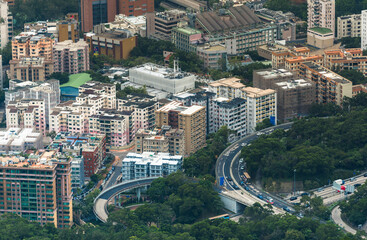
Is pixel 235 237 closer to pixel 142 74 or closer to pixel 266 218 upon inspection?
pixel 266 218

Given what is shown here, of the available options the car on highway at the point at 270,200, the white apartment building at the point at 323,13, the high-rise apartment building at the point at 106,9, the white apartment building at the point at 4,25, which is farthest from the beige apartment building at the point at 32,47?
the car on highway at the point at 270,200

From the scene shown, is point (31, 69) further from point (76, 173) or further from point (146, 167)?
point (146, 167)

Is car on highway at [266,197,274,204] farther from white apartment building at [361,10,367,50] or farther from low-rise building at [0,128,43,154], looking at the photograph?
white apartment building at [361,10,367,50]

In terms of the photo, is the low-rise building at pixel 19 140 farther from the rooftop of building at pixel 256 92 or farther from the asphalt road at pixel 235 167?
the rooftop of building at pixel 256 92

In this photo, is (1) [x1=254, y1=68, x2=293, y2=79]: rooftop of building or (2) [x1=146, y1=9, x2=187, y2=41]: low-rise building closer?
(1) [x1=254, y1=68, x2=293, y2=79]: rooftop of building

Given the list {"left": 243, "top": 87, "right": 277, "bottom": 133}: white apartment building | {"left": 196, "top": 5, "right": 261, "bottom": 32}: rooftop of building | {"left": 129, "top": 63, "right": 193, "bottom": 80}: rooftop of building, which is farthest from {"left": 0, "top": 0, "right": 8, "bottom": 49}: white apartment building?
{"left": 243, "top": 87, "right": 277, "bottom": 133}: white apartment building

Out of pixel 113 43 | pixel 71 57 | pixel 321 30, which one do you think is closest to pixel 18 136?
pixel 71 57

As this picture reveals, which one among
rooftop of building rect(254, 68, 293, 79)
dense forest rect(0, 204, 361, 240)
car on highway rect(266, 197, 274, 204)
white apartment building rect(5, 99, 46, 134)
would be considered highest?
rooftop of building rect(254, 68, 293, 79)
